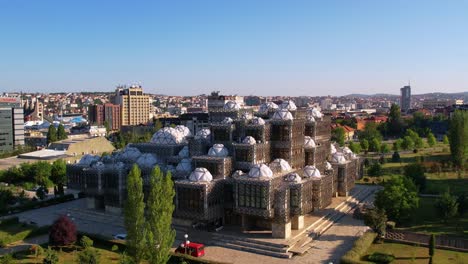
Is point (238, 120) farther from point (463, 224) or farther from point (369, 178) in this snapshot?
point (369, 178)

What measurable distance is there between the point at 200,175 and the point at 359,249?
12260 millimetres

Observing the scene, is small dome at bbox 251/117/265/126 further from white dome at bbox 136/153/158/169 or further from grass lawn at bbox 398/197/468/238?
grass lawn at bbox 398/197/468/238

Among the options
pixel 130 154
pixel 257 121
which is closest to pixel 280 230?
pixel 257 121

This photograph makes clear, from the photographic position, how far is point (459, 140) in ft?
186

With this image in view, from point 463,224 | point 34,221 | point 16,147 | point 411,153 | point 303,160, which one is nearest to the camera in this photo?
point 463,224

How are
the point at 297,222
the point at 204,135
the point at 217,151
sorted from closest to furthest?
the point at 297,222 < the point at 217,151 < the point at 204,135

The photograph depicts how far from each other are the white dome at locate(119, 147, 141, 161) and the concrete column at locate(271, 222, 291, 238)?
627 inches

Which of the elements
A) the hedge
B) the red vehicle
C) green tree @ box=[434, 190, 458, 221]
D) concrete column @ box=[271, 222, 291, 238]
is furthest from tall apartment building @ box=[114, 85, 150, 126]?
the hedge

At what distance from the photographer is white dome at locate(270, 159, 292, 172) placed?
1361 inches

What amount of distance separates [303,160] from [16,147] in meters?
66.2

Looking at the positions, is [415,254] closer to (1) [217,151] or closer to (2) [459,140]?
(1) [217,151]

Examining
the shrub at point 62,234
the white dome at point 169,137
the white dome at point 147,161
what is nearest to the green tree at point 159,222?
the shrub at point 62,234

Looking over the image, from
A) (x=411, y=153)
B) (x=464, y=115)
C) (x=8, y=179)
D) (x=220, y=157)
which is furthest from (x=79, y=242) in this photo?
(x=411, y=153)

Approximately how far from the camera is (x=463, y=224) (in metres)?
33.8
